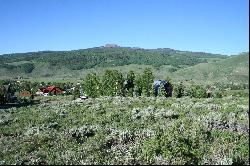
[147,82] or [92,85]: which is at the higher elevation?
[147,82]

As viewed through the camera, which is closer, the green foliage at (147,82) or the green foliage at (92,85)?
the green foliage at (147,82)

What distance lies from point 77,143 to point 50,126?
807cm

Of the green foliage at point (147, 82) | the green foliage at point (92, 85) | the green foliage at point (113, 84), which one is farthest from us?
the green foliage at point (92, 85)

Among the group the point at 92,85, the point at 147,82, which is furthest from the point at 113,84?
the point at 147,82

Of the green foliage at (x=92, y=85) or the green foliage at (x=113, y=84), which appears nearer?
the green foliage at (x=113, y=84)

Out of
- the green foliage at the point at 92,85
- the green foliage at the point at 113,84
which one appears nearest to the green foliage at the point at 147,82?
the green foliage at the point at 113,84

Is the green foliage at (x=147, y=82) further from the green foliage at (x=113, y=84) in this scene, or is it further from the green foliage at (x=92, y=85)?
the green foliage at (x=92, y=85)

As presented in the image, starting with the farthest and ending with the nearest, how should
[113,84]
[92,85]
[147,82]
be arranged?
[92,85], [113,84], [147,82]

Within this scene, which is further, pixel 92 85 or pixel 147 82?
pixel 92 85

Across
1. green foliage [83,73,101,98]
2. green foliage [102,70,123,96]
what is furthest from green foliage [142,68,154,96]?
green foliage [83,73,101,98]

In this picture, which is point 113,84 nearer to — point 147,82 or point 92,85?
point 92,85

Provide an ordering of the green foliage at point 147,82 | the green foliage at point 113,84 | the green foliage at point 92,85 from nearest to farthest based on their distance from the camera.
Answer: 1. the green foliage at point 147,82
2. the green foliage at point 113,84
3. the green foliage at point 92,85

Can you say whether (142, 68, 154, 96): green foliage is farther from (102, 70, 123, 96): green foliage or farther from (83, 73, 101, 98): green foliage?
(83, 73, 101, 98): green foliage

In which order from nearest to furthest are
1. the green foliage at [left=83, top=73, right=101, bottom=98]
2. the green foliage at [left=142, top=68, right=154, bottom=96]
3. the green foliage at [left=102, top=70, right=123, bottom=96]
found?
the green foliage at [left=142, top=68, right=154, bottom=96]
the green foliage at [left=102, top=70, right=123, bottom=96]
the green foliage at [left=83, top=73, right=101, bottom=98]
